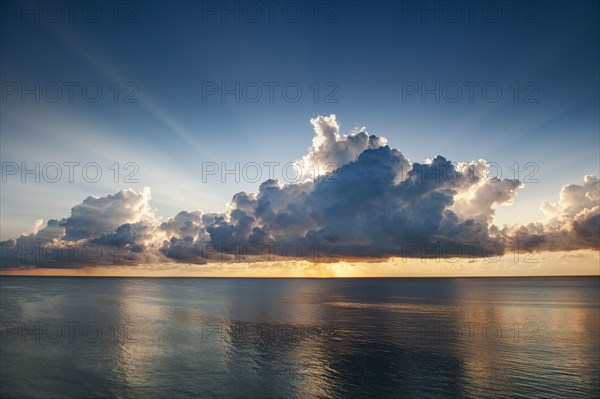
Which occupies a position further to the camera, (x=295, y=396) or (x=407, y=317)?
(x=407, y=317)

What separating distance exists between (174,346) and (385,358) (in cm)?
3427

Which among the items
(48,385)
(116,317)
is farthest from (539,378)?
(116,317)

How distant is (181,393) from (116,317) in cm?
7177

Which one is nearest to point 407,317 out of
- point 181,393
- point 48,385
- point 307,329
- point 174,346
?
point 307,329

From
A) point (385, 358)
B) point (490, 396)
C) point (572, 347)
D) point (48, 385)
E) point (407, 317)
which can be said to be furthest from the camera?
point (407, 317)

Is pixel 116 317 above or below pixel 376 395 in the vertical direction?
below

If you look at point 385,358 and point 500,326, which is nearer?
point 385,358

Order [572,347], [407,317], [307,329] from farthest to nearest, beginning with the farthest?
[407,317] < [307,329] < [572,347]

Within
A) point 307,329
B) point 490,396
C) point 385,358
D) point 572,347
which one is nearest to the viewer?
point 490,396

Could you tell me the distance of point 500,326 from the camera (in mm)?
82750

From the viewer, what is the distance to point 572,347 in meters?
59.7

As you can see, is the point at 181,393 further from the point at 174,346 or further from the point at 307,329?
the point at 307,329

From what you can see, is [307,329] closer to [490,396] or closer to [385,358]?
[385,358]

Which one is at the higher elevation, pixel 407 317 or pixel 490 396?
pixel 490 396
